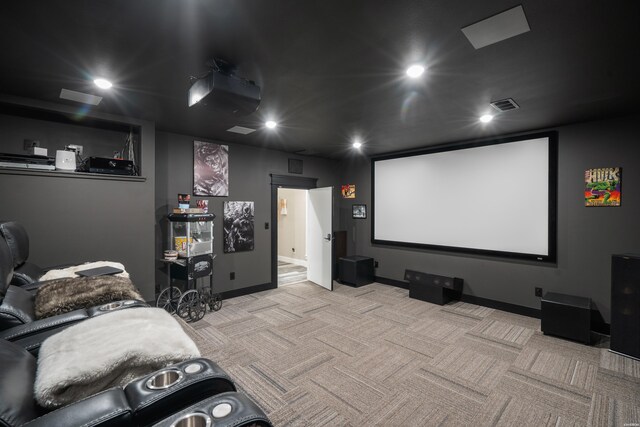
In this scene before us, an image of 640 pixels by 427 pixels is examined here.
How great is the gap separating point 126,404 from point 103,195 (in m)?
3.33

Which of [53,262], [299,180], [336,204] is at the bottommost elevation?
[53,262]

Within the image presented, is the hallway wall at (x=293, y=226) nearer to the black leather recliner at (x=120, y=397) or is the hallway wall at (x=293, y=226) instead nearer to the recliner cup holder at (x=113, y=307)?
the recliner cup holder at (x=113, y=307)

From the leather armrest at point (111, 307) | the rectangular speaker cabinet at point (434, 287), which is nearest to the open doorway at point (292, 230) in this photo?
the rectangular speaker cabinet at point (434, 287)

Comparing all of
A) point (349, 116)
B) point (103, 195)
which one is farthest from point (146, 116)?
point (349, 116)

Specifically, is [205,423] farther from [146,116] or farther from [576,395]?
[146,116]

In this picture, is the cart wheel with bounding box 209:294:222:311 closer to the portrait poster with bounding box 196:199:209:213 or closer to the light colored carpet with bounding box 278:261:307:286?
the portrait poster with bounding box 196:199:209:213

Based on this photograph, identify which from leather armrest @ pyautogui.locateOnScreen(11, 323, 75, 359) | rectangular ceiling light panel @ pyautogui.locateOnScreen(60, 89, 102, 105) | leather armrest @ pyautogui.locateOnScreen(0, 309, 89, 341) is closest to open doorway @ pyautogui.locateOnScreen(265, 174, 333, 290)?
rectangular ceiling light panel @ pyautogui.locateOnScreen(60, 89, 102, 105)

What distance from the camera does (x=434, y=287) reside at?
4582mm

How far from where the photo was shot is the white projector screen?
13.1 feet

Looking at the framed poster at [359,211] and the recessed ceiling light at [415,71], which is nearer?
the recessed ceiling light at [415,71]

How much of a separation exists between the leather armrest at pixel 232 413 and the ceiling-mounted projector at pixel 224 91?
2.02 meters

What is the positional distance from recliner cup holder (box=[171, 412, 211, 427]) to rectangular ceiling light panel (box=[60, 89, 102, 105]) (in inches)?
130

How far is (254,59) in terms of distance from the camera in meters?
2.21

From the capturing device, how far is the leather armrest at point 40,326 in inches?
51.8
